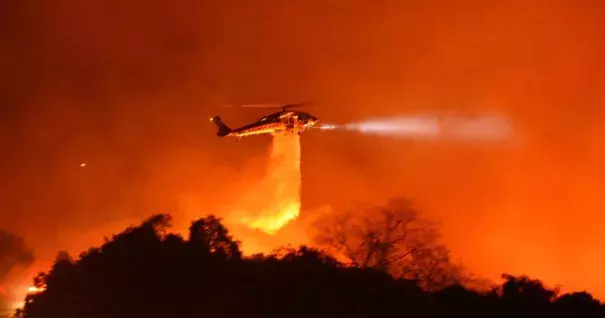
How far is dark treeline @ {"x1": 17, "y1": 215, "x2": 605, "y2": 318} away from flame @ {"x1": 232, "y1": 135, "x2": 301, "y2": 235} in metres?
29.6

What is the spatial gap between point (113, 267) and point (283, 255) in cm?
539

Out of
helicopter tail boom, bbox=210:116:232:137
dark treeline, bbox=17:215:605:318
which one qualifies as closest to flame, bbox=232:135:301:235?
helicopter tail boom, bbox=210:116:232:137

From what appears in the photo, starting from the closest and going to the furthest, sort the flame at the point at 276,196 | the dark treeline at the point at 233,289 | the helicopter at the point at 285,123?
the dark treeline at the point at 233,289 → the helicopter at the point at 285,123 → the flame at the point at 276,196

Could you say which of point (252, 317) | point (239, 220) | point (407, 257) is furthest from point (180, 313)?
point (239, 220)

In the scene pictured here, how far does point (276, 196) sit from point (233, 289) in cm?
3592

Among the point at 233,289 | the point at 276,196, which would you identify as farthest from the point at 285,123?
the point at 233,289

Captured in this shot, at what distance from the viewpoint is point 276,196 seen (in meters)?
57.6

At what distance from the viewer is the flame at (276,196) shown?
56.4 metres

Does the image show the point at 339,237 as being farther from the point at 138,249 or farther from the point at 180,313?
the point at 180,313

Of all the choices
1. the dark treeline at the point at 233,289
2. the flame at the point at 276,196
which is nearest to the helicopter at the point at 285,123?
the flame at the point at 276,196

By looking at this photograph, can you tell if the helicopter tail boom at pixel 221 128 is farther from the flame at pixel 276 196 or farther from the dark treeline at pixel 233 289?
the dark treeline at pixel 233 289

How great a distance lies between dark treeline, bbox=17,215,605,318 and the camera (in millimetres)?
20453

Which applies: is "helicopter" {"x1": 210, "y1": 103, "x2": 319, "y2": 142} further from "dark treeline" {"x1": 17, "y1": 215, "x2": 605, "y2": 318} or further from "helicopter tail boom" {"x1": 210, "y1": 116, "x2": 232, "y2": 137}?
"dark treeline" {"x1": 17, "y1": 215, "x2": 605, "y2": 318}

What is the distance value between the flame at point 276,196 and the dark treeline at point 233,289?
29.6 m
